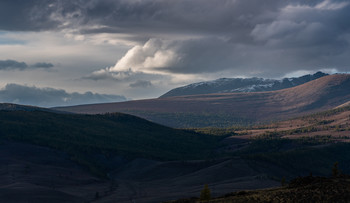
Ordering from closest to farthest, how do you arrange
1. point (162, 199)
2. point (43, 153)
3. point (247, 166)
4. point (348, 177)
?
1. point (348, 177)
2. point (162, 199)
3. point (247, 166)
4. point (43, 153)

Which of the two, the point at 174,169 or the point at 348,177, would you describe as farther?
the point at 174,169

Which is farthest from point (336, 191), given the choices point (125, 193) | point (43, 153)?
point (43, 153)

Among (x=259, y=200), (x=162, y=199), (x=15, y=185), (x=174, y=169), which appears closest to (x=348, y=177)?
(x=259, y=200)

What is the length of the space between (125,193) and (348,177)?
81.7m

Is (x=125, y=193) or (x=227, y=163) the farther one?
(x=227, y=163)

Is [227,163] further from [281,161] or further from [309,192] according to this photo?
[309,192]

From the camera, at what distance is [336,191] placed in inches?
2042

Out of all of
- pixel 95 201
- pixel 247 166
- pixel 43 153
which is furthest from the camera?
pixel 43 153

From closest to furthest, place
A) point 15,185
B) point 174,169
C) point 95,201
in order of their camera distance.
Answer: point 95,201
point 15,185
point 174,169

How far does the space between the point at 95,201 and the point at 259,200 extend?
2873 inches

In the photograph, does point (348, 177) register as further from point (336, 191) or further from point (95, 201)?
point (95, 201)

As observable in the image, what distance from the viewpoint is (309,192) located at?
52.7m

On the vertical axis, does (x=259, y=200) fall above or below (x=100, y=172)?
above

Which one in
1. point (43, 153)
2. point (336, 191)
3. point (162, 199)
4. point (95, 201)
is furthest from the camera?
point (43, 153)
